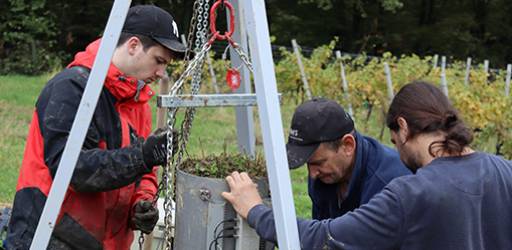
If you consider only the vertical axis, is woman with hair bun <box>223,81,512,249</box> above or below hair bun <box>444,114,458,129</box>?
below

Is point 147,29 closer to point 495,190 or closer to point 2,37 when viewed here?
point 495,190

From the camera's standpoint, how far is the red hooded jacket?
289cm

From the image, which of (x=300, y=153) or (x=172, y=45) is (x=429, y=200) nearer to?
(x=300, y=153)

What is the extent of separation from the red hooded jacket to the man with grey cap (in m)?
0.59

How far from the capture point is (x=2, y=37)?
999 inches

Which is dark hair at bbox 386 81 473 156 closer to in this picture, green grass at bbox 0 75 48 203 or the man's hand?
the man's hand

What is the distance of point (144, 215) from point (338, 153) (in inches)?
32.4

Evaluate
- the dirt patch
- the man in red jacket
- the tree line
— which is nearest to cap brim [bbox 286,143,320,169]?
the dirt patch

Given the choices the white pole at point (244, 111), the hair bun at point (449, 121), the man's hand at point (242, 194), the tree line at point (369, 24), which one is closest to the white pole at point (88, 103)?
the man's hand at point (242, 194)

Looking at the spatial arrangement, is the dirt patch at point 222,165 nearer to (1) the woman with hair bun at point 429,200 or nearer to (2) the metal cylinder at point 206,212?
(2) the metal cylinder at point 206,212

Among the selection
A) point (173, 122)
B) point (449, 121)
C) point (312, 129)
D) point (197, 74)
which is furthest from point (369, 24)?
point (449, 121)

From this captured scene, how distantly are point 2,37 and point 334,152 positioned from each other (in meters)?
24.0

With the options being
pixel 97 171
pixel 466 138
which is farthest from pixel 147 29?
pixel 466 138

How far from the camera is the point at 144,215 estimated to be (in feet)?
10.6
